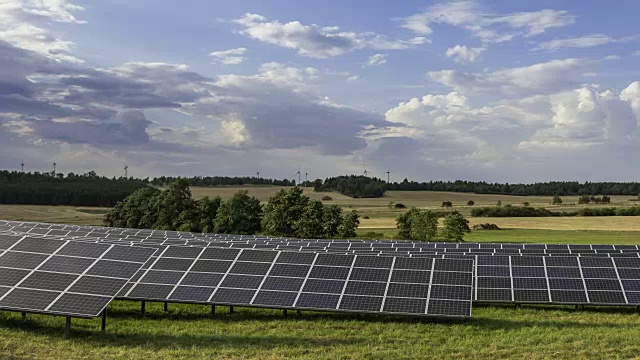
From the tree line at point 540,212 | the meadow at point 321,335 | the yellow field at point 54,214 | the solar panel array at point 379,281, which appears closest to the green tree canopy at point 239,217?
the yellow field at point 54,214

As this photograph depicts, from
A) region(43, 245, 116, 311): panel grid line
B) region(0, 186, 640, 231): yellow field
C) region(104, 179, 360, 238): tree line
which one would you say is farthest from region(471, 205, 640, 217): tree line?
region(43, 245, 116, 311): panel grid line

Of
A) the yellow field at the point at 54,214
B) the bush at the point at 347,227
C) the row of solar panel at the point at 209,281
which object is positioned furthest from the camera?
the yellow field at the point at 54,214

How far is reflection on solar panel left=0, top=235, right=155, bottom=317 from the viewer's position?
1977 cm

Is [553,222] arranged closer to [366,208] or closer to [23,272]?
[366,208]

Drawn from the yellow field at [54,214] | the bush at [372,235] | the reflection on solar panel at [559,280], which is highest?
the reflection on solar panel at [559,280]

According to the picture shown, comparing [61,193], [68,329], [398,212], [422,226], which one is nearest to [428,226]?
[422,226]

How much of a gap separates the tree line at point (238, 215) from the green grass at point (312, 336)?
51.9 m

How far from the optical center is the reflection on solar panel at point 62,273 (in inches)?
778

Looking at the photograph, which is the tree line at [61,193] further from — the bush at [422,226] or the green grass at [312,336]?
the green grass at [312,336]

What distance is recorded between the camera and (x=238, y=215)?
79.9 meters

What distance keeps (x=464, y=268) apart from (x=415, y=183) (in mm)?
147605

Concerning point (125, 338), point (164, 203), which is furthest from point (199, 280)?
point (164, 203)

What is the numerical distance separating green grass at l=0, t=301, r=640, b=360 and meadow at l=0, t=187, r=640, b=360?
29 mm

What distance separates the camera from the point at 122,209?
88938 mm
